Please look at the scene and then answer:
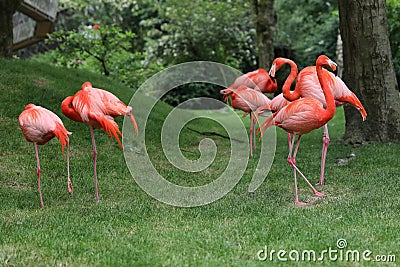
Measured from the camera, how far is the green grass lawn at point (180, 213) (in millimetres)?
3863

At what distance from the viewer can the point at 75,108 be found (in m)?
5.29

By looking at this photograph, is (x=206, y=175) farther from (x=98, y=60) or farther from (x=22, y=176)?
(x=98, y=60)

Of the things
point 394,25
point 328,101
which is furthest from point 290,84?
point 394,25

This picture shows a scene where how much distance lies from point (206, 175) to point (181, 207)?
72.3 inches

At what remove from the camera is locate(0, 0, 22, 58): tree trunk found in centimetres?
1032

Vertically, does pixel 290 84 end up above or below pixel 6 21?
below

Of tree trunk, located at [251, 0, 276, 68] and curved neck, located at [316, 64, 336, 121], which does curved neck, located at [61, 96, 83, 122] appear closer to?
curved neck, located at [316, 64, 336, 121]

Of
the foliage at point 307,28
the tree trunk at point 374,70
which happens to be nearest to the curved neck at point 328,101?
the tree trunk at point 374,70

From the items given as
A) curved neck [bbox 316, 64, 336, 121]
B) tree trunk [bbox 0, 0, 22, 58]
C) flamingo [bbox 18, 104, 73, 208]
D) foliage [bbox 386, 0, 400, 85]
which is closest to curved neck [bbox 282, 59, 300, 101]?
curved neck [bbox 316, 64, 336, 121]

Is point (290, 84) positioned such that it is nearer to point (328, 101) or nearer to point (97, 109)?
point (328, 101)

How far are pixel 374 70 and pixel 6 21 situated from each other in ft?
22.5

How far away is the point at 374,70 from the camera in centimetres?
870

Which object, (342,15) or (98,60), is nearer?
(342,15)

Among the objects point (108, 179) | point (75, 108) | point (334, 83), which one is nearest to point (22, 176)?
point (108, 179)
